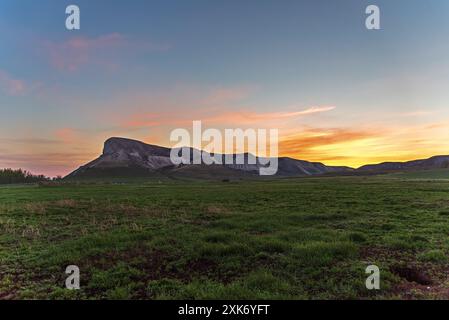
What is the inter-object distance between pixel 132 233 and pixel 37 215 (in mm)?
12830

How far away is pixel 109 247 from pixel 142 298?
6.31 metres

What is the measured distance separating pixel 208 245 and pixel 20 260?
24.9 feet

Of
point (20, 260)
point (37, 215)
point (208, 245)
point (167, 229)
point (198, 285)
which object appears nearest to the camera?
point (198, 285)

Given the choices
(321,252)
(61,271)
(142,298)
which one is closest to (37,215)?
(61,271)

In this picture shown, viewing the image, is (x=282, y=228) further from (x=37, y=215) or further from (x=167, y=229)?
(x=37, y=215)

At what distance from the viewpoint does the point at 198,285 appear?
9.30 m

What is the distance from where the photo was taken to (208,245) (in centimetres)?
1367

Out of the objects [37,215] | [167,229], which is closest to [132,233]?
[167,229]

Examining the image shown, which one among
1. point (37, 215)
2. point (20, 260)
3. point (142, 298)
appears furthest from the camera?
point (37, 215)

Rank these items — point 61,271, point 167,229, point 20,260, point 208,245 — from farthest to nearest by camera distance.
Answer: point 167,229 → point 208,245 → point 20,260 → point 61,271
